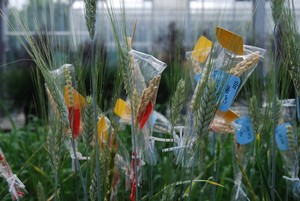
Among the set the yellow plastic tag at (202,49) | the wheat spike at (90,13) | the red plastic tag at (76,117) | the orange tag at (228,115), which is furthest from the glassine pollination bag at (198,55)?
the wheat spike at (90,13)

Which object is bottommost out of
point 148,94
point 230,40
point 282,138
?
point 282,138

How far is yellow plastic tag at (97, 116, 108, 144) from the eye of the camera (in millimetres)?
1489

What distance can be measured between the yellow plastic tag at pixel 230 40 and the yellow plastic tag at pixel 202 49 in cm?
25

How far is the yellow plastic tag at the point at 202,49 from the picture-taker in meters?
1.66

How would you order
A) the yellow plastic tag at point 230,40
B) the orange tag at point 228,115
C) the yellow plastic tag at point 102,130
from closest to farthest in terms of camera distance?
1. the yellow plastic tag at point 230,40
2. the yellow plastic tag at point 102,130
3. the orange tag at point 228,115

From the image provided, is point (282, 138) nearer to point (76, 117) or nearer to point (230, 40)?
point (230, 40)

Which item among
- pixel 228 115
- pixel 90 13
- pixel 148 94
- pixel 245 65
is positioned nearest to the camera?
pixel 90 13

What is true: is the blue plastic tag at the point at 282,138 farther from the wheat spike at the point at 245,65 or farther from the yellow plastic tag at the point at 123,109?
the yellow plastic tag at the point at 123,109

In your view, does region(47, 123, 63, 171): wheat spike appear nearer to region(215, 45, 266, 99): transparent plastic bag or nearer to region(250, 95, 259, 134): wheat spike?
region(215, 45, 266, 99): transparent plastic bag

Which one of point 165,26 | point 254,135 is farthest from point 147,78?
point 165,26

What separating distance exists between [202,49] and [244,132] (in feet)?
0.88

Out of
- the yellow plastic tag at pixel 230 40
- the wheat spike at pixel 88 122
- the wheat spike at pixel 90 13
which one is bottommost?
the wheat spike at pixel 88 122

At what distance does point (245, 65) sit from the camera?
1451 millimetres

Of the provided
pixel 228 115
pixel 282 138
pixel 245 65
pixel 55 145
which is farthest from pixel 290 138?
pixel 55 145
